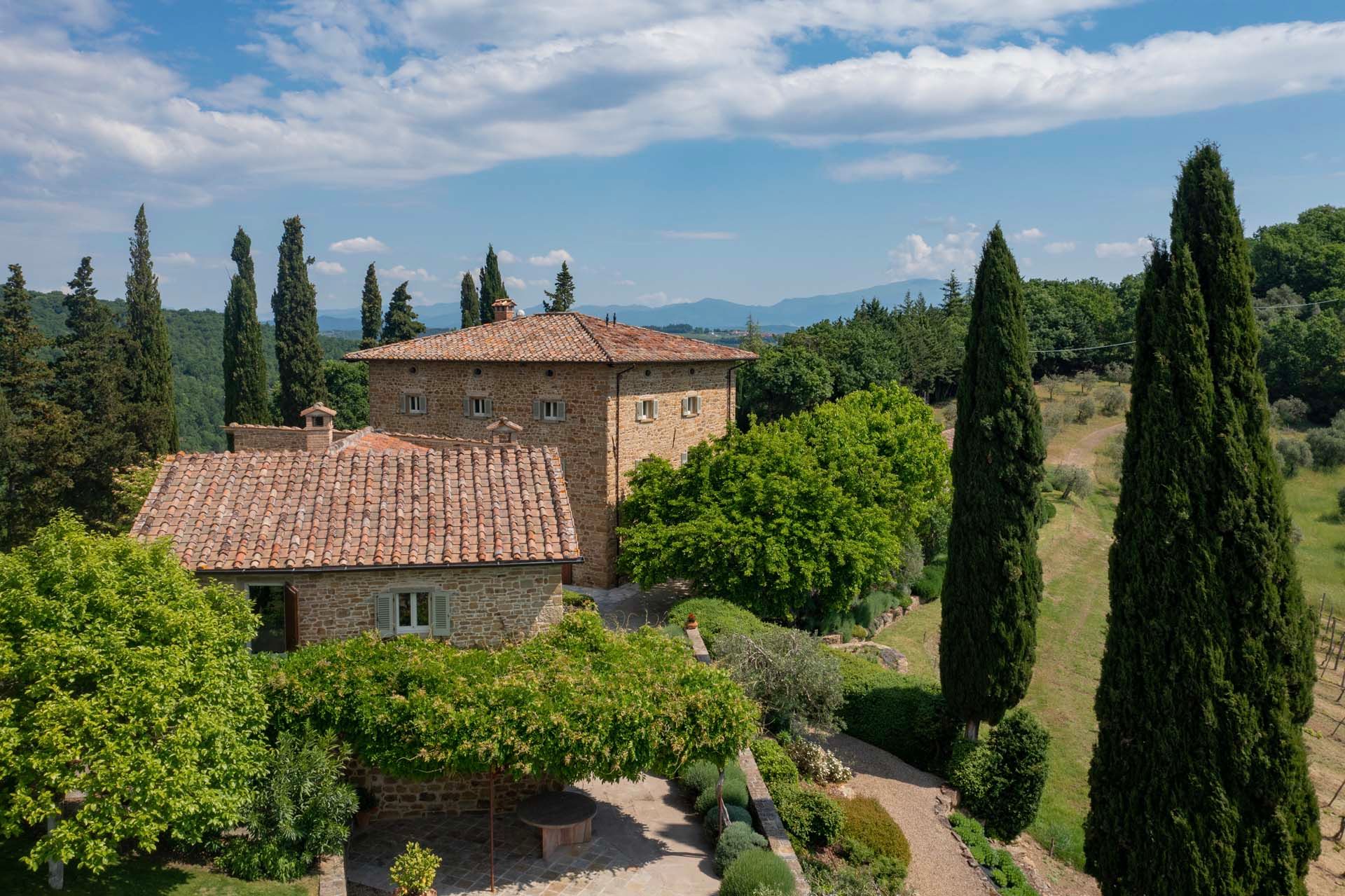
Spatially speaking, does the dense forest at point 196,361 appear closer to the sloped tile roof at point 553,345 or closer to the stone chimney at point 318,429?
the sloped tile roof at point 553,345

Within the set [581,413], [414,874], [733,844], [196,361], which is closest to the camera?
[414,874]

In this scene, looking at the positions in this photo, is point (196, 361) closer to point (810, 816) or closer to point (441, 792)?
point (441, 792)

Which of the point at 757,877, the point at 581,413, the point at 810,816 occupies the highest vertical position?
the point at 581,413

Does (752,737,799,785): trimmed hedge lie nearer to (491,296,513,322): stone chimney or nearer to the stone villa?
the stone villa

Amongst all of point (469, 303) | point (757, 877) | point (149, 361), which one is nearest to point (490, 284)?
point (469, 303)

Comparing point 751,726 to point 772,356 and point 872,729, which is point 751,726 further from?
point 772,356

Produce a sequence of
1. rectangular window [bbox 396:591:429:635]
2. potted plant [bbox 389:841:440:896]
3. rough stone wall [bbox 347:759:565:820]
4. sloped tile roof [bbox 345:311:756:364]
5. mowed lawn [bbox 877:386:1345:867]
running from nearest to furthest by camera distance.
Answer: potted plant [bbox 389:841:440:896] < rough stone wall [bbox 347:759:565:820] < rectangular window [bbox 396:591:429:635] < mowed lawn [bbox 877:386:1345:867] < sloped tile roof [bbox 345:311:756:364]

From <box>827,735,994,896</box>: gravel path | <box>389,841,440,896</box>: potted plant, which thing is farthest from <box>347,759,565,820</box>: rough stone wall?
<box>827,735,994,896</box>: gravel path

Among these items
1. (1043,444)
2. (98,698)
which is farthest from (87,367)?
(1043,444)
